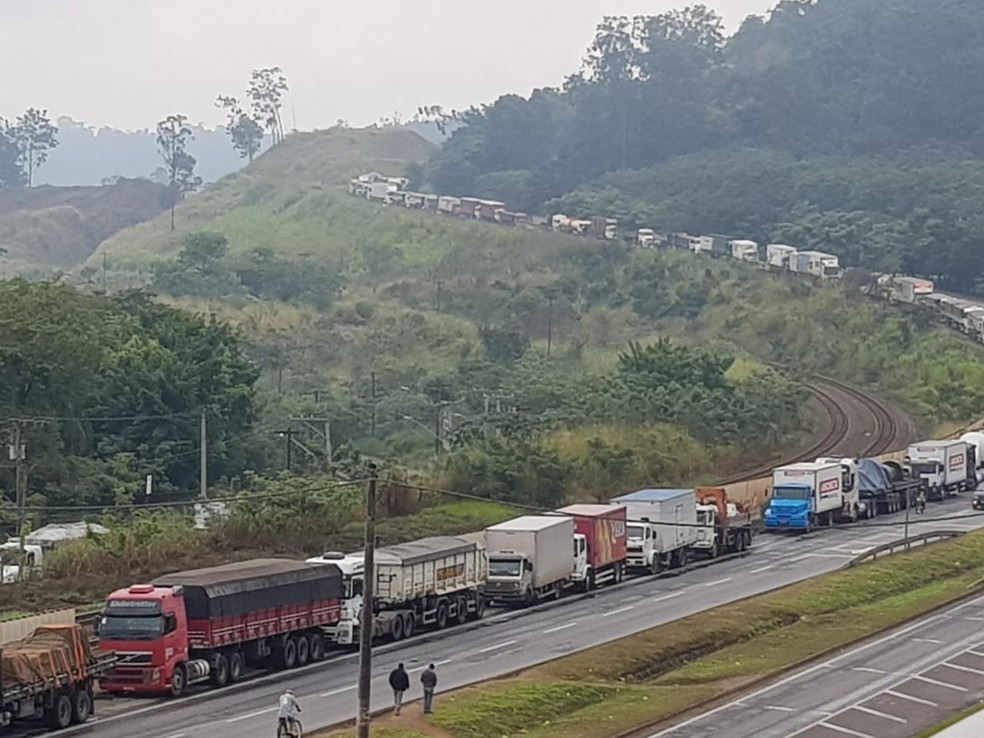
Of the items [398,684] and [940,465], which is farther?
[940,465]

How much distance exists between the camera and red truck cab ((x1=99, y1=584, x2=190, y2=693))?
41.8 metres

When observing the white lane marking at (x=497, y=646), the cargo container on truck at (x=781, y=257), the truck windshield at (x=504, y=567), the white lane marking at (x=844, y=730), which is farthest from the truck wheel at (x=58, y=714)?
the cargo container on truck at (x=781, y=257)

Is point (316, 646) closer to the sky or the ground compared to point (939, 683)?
closer to the sky

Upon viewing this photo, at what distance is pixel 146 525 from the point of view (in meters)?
60.7

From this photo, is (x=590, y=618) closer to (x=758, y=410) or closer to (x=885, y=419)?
(x=758, y=410)

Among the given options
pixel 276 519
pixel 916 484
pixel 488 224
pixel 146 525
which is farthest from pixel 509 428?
pixel 488 224

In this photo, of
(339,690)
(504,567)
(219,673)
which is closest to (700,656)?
(504,567)

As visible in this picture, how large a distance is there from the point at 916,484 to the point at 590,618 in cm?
3468

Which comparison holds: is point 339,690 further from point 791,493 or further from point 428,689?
point 791,493

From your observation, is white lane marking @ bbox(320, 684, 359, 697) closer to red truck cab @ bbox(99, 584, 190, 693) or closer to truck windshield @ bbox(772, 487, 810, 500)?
red truck cab @ bbox(99, 584, 190, 693)

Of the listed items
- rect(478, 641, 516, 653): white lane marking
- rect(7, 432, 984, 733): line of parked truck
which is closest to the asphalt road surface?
rect(478, 641, 516, 653): white lane marking

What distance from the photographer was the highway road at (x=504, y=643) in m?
39.5

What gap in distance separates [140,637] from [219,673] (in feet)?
10.8

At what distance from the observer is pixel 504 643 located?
5119cm
